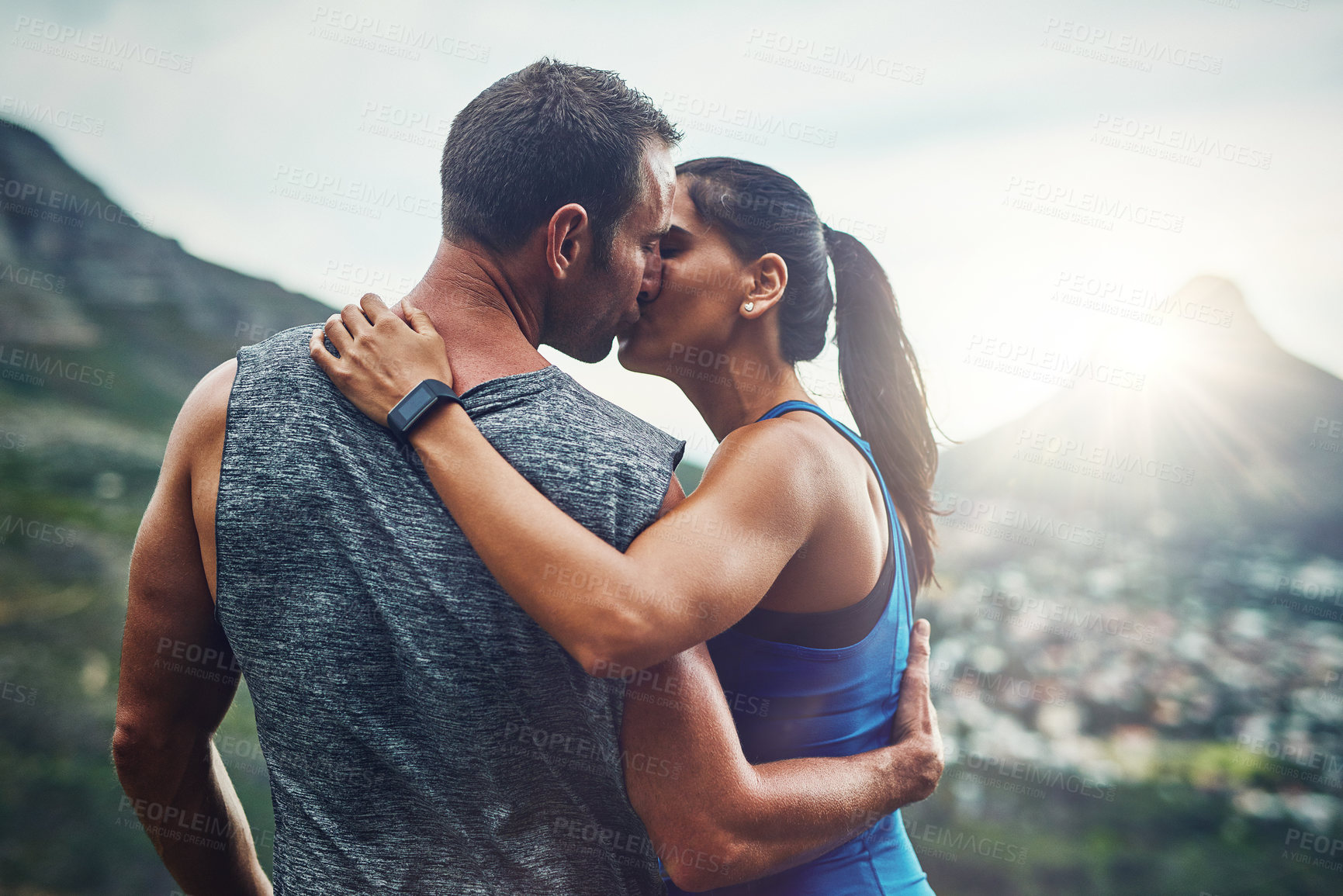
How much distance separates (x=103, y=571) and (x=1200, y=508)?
664 centimetres

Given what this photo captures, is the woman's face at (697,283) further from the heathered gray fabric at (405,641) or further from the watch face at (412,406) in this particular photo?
the watch face at (412,406)

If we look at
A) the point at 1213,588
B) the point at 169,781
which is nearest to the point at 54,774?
the point at 169,781

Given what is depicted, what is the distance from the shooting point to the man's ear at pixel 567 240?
131 centimetres

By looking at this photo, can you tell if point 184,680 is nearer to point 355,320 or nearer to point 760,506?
point 355,320

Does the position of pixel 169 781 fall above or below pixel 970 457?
above

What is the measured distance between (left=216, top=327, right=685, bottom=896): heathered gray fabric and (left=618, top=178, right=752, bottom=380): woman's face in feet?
2.37

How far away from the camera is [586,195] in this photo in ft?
4.33

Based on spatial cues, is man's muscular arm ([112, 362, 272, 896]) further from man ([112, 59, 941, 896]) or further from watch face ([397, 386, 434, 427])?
watch face ([397, 386, 434, 427])

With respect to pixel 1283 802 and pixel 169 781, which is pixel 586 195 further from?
pixel 1283 802

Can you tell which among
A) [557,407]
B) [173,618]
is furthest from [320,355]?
[173,618]

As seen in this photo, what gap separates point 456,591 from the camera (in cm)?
108

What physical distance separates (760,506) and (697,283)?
0.80 metres

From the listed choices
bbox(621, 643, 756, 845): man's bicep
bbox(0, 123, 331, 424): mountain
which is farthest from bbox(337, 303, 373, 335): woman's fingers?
bbox(0, 123, 331, 424): mountain

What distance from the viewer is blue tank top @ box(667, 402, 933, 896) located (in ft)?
4.84
